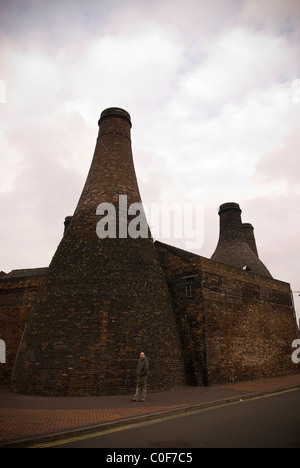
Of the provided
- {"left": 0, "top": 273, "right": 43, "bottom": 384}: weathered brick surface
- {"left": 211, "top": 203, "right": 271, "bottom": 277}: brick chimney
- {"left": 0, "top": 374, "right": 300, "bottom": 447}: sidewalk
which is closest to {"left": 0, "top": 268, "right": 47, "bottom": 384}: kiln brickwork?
{"left": 0, "top": 273, "right": 43, "bottom": 384}: weathered brick surface

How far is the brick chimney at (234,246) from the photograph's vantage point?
2717 cm

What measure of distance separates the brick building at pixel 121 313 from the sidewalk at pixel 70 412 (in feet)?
3.64

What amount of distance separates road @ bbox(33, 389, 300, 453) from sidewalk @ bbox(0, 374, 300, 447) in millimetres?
384

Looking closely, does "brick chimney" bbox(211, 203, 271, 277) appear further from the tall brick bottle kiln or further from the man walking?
the man walking

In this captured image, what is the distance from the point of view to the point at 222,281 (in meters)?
17.5

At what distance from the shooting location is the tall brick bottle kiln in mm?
11188

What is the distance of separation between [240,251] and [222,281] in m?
11.4

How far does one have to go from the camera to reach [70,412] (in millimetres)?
7902

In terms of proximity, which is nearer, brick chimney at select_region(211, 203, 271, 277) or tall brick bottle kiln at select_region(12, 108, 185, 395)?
tall brick bottle kiln at select_region(12, 108, 185, 395)

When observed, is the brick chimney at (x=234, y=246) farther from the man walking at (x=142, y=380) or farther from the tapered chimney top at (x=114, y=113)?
the man walking at (x=142, y=380)

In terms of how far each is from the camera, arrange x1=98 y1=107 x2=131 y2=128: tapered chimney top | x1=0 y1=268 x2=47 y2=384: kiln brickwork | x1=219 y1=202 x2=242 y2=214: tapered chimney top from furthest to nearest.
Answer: x1=219 y1=202 x2=242 y2=214: tapered chimney top → x1=98 y1=107 x2=131 y2=128: tapered chimney top → x1=0 y1=268 x2=47 y2=384: kiln brickwork

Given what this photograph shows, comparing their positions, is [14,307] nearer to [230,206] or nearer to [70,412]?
[70,412]
